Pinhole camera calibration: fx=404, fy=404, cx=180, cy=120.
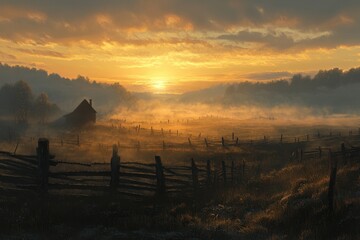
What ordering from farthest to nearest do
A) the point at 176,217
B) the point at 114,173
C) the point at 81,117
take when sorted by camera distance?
the point at 81,117
the point at 114,173
the point at 176,217

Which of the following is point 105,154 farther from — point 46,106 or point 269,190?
point 46,106

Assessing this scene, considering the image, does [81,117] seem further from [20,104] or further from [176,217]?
[176,217]

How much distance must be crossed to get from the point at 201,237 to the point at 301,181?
9.35 meters

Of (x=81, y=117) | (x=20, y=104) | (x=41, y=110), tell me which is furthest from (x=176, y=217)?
(x=41, y=110)

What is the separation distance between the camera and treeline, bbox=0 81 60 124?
115188mm

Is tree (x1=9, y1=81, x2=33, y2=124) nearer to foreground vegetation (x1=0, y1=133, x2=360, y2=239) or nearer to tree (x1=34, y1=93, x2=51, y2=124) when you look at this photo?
tree (x1=34, y1=93, x2=51, y2=124)

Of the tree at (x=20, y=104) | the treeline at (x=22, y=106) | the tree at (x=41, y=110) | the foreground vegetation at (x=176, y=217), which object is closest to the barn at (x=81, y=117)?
the tree at (x=20, y=104)

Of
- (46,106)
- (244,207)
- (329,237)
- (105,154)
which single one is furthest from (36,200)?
(46,106)

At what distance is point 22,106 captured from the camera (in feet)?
378

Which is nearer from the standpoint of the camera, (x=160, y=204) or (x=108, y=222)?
(x=108, y=222)

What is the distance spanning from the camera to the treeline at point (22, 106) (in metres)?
115

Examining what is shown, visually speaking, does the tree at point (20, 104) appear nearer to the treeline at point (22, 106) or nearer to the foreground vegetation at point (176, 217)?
the treeline at point (22, 106)

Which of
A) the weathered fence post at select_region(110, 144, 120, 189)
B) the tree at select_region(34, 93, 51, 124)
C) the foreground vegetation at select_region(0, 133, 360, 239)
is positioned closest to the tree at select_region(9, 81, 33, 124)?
the tree at select_region(34, 93, 51, 124)

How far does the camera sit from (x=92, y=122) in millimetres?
83688
